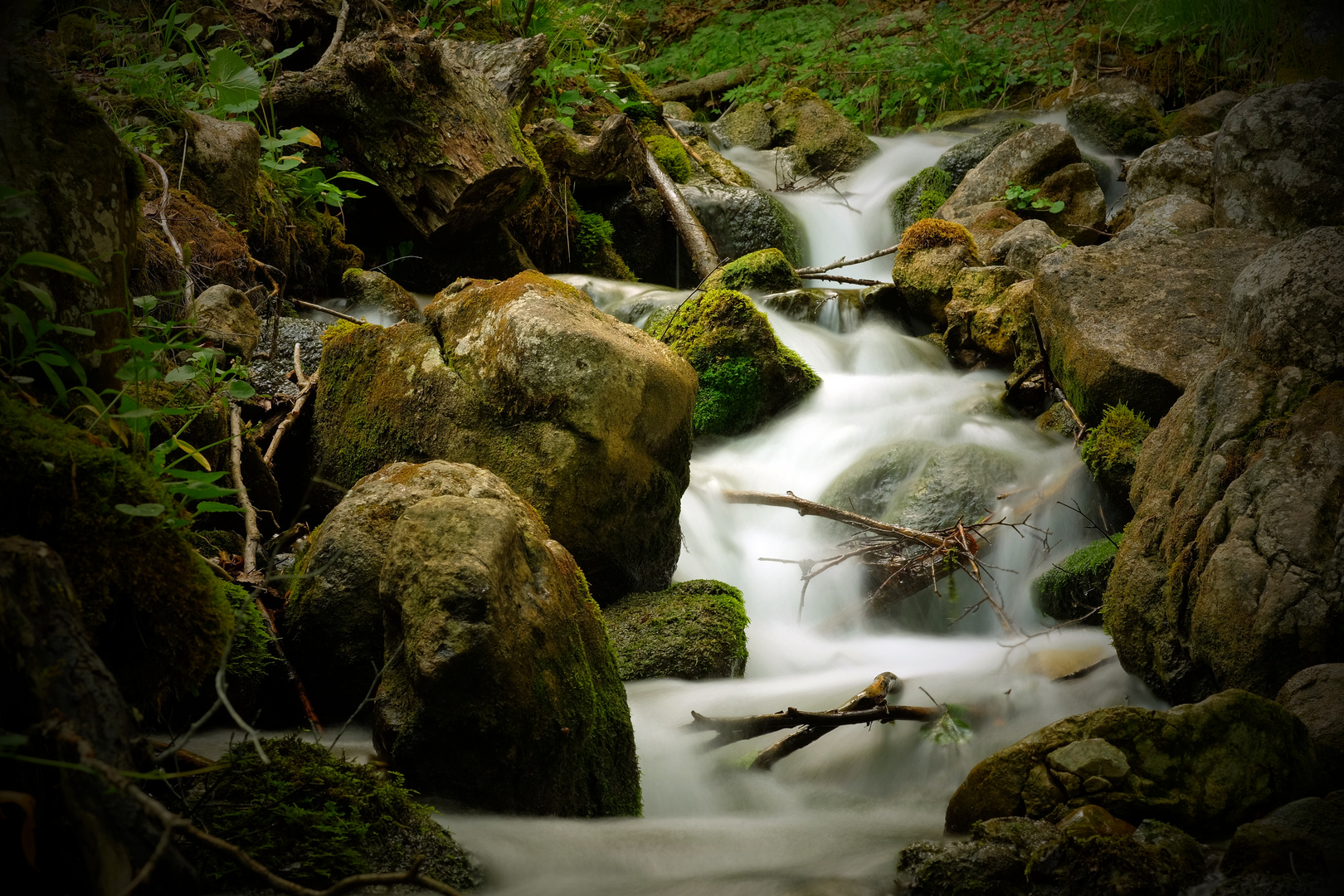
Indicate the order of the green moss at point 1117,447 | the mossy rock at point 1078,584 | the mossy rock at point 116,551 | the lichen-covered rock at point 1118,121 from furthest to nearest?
the lichen-covered rock at point 1118,121 → the green moss at point 1117,447 → the mossy rock at point 1078,584 → the mossy rock at point 116,551

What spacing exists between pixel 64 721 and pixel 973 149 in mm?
10960

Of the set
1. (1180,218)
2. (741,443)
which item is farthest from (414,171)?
(1180,218)

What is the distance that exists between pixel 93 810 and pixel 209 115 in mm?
5382

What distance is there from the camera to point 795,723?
10.1 feet

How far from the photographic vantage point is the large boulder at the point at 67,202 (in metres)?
1.94

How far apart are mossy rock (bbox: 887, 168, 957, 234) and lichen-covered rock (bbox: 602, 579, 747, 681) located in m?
7.07

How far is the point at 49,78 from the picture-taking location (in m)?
2.04

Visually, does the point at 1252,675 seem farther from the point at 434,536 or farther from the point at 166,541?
the point at 166,541

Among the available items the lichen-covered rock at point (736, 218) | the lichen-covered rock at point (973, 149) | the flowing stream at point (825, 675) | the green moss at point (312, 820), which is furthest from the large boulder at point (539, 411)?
the lichen-covered rock at point (973, 149)

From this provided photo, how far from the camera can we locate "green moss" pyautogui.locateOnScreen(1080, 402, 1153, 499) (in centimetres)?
477

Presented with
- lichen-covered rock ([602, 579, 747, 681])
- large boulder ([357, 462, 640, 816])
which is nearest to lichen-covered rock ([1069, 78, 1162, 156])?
lichen-covered rock ([602, 579, 747, 681])

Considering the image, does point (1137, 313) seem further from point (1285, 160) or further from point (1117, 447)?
point (1285, 160)

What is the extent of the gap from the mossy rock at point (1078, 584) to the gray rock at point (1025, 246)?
362 centimetres

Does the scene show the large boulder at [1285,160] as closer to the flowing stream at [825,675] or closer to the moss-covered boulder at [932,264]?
the moss-covered boulder at [932,264]
